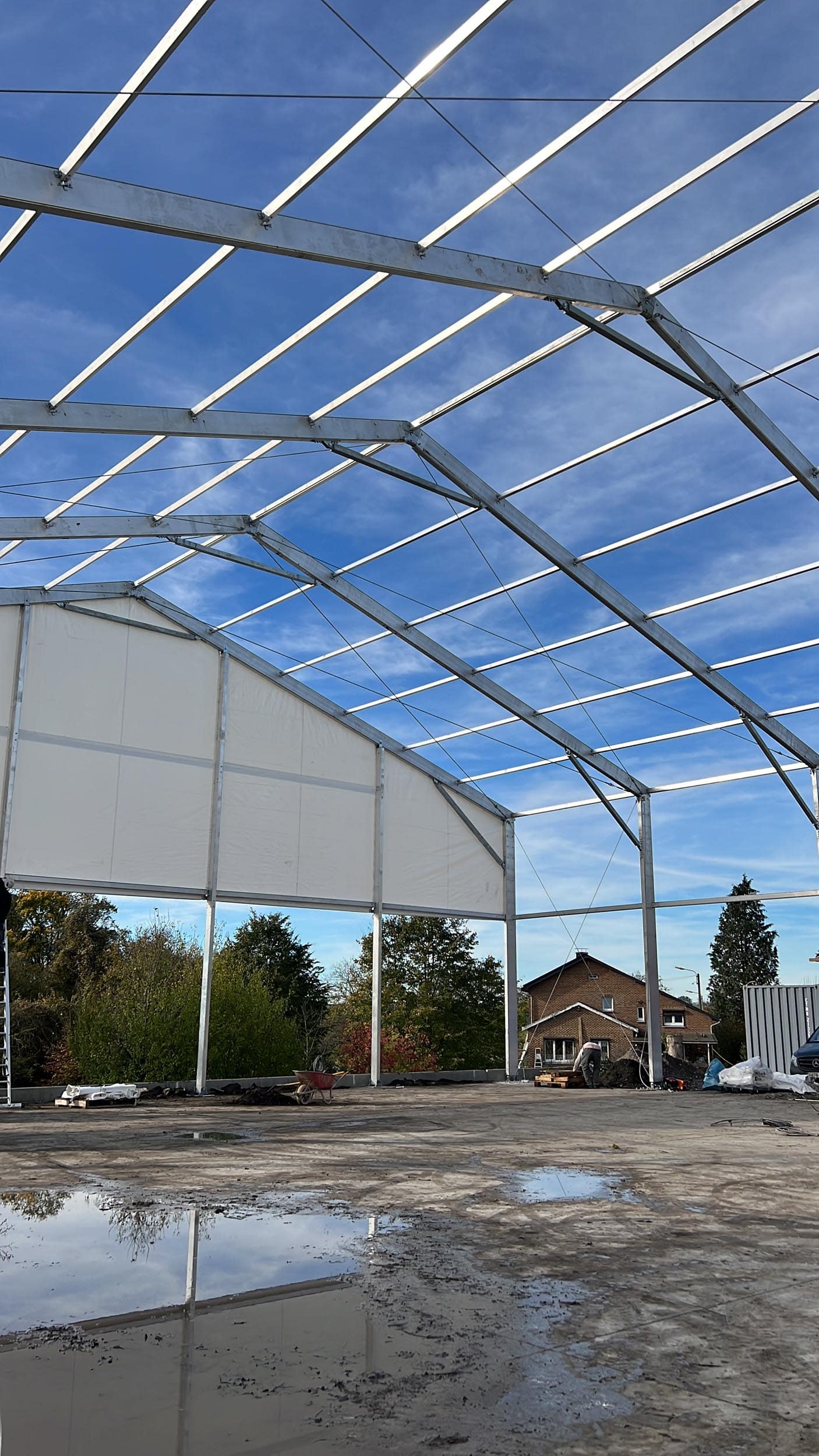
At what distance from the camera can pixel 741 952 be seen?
69500 mm

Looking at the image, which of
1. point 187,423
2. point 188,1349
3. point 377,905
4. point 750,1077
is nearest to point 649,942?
point 750,1077

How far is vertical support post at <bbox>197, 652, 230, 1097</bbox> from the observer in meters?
18.0

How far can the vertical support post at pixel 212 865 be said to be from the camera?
59.1ft

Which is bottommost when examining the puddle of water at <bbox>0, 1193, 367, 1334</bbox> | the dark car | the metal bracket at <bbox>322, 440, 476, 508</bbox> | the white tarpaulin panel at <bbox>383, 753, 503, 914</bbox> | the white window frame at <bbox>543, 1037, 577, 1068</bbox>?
the white window frame at <bbox>543, 1037, 577, 1068</bbox>

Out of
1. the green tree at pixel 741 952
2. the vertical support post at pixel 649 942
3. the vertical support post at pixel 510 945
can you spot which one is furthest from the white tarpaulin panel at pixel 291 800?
the green tree at pixel 741 952

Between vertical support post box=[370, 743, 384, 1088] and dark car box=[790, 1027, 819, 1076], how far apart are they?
784 centimetres

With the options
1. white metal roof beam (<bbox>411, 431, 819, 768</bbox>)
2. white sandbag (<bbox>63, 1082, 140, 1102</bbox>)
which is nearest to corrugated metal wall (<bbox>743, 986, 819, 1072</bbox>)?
white metal roof beam (<bbox>411, 431, 819, 768</bbox>)

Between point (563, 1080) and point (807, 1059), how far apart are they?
16.0 feet

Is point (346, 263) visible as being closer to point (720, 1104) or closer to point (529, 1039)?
point (720, 1104)

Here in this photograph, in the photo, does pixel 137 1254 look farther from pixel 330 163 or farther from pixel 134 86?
pixel 330 163

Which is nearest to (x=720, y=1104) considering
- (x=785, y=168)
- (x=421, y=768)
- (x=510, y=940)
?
(x=510, y=940)

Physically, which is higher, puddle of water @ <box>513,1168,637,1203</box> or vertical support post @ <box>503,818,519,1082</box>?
vertical support post @ <box>503,818,519,1082</box>

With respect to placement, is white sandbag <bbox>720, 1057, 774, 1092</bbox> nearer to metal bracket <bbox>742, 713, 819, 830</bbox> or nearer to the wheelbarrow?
metal bracket <bbox>742, 713, 819, 830</bbox>

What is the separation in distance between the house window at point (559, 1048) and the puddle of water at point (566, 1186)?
42.1 metres
